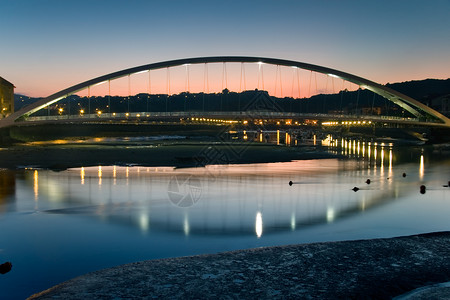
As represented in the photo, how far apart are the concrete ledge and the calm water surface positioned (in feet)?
2.38

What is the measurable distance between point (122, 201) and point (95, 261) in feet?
21.2

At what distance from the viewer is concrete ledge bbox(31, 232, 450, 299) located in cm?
538

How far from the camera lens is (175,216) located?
1098cm

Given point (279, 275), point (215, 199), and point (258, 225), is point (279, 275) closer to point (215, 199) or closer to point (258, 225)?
point (258, 225)

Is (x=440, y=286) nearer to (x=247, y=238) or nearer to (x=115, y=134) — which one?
(x=247, y=238)

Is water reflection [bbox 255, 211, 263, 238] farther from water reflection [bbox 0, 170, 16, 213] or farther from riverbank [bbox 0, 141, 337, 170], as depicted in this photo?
riverbank [bbox 0, 141, 337, 170]

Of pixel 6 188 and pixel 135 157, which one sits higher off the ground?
pixel 135 157

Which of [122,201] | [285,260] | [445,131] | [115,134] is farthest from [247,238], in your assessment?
[115,134]

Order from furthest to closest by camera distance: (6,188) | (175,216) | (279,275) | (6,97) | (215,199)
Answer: (6,97) < (6,188) < (215,199) < (175,216) < (279,275)

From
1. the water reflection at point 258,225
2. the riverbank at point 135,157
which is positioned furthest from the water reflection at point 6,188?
the water reflection at point 258,225

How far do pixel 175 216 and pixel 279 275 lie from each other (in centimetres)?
535

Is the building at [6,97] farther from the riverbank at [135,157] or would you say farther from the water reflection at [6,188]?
the water reflection at [6,188]

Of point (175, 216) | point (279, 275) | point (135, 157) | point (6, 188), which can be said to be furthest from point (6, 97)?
point (279, 275)

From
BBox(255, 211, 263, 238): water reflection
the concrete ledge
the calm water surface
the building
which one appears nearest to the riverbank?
the calm water surface
